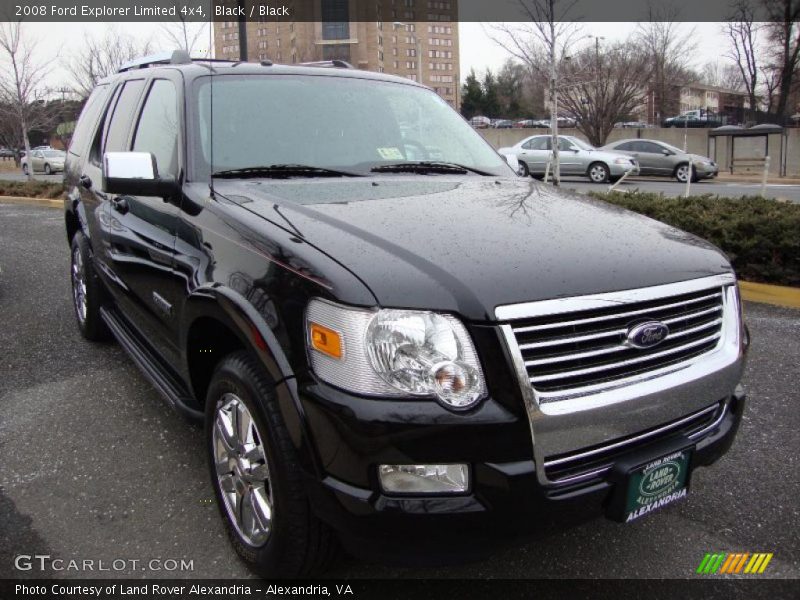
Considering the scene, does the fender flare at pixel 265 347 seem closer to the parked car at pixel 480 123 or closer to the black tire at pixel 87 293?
the black tire at pixel 87 293

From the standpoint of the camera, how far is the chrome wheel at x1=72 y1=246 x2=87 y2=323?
16.0ft

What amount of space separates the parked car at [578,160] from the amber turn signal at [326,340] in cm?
1988

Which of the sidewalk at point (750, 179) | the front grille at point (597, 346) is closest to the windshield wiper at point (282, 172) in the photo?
the front grille at point (597, 346)

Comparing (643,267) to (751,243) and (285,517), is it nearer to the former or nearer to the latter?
(285,517)

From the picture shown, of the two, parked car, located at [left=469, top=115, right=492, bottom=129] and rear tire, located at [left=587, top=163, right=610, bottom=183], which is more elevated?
parked car, located at [left=469, top=115, right=492, bottom=129]

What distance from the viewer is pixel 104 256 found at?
4.12m

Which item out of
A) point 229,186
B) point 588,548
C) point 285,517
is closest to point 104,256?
point 229,186

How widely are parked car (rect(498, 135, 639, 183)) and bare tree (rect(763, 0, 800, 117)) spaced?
21548 millimetres

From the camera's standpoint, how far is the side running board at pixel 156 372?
2.89m

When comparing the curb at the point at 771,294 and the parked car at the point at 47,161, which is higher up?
the parked car at the point at 47,161

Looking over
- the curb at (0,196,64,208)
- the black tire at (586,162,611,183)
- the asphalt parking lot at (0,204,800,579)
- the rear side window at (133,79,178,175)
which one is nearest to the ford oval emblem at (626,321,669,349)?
the asphalt parking lot at (0,204,800,579)

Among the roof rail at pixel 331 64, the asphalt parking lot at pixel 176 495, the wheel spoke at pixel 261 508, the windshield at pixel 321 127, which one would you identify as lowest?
the asphalt parking lot at pixel 176 495

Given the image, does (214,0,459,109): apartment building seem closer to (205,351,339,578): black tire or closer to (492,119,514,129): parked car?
(492,119,514,129): parked car

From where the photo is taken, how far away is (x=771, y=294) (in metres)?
5.86
